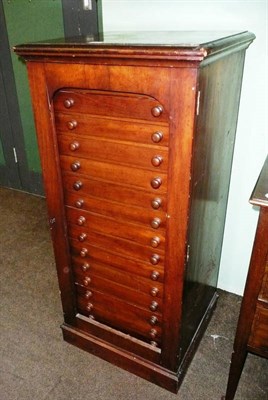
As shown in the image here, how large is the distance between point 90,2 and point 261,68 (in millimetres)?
Result: 1044

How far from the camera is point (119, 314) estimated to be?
5.04 feet

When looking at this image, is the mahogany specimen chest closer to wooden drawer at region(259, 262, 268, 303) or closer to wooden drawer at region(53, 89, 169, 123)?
wooden drawer at region(53, 89, 169, 123)

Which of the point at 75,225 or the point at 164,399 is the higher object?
the point at 75,225

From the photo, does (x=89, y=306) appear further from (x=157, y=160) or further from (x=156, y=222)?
(x=157, y=160)

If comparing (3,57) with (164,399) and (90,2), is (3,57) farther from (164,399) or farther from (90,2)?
(164,399)

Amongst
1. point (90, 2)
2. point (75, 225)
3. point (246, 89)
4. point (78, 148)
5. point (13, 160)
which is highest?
point (90, 2)

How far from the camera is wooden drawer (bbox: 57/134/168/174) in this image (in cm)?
110

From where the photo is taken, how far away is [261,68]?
1.48 meters

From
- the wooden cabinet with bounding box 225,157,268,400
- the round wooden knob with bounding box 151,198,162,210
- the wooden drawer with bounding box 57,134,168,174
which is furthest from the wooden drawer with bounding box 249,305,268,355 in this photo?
the wooden drawer with bounding box 57,134,168,174

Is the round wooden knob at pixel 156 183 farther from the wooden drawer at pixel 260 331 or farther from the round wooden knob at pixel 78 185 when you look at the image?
the wooden drawer at pixel 260 331

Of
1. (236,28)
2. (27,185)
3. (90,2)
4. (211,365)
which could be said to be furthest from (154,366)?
(27,185)

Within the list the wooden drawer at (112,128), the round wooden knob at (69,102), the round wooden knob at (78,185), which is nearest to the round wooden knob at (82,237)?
the round wooden knob at (78,185)

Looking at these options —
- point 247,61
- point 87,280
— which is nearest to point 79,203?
point 87,280

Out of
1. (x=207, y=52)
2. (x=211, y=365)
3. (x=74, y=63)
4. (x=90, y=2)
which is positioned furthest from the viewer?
(x=90, y=2)
